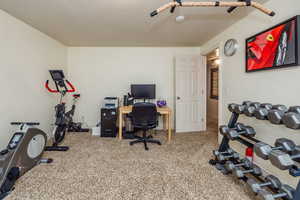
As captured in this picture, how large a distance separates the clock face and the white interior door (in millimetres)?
1098

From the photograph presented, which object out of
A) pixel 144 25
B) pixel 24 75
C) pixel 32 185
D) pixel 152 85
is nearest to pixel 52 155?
pixel 32 185

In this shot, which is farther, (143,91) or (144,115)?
(143,91)

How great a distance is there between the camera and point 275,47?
1694 millimetres

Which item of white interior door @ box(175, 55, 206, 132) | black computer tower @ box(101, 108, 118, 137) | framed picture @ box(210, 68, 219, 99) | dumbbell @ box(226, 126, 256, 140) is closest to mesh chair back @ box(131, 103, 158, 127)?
black computer tower @ box(101, 108, 118, 137)

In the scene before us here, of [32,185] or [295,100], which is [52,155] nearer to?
[32,185]

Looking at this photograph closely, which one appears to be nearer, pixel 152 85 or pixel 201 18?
pixel 201 18

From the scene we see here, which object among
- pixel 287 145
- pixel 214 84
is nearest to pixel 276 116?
pixel 287 145

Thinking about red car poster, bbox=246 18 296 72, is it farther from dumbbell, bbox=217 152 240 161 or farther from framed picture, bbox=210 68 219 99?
framed picture, bbox=210 68 219 99

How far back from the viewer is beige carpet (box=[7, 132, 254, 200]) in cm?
158

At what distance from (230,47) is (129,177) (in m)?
2.66

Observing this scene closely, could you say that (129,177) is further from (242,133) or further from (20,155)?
(242,133)

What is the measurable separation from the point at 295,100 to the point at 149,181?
184 cm

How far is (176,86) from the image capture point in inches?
149

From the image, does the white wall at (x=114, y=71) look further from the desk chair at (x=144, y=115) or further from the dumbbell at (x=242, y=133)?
the dumbbell at (x=242, y=133)
